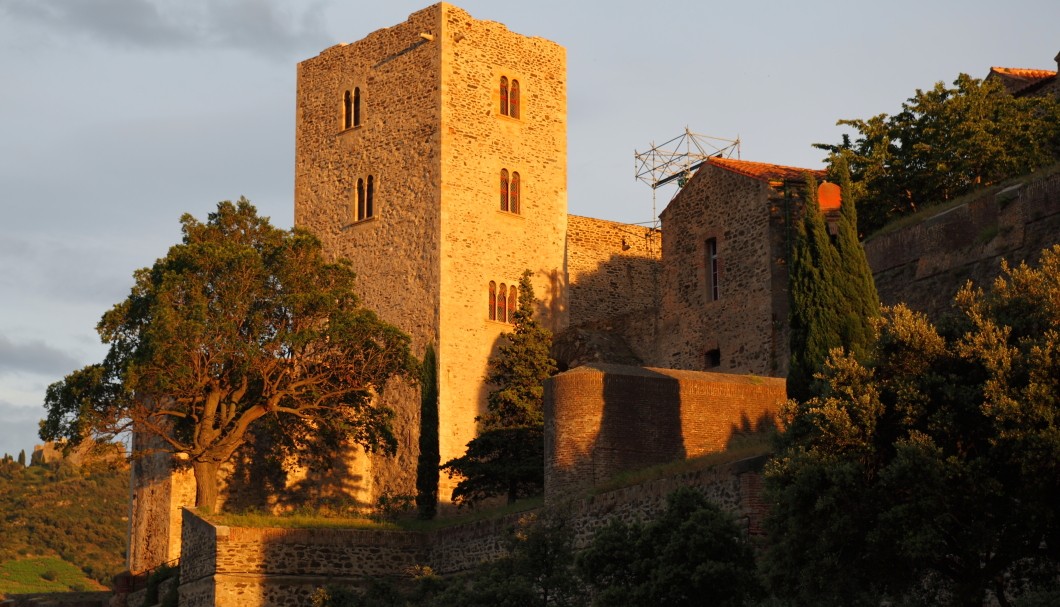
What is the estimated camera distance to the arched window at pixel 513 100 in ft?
141

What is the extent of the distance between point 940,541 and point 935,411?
162 cm

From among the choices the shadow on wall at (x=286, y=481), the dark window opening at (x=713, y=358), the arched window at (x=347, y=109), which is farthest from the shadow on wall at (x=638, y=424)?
the arched window at (x=347, y=109)

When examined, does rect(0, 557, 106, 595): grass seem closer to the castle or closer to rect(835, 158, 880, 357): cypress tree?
the castle

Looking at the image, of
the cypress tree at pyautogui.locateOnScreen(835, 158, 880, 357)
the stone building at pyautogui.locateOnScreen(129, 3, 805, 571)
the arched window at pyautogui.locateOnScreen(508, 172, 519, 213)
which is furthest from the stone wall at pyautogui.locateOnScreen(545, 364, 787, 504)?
the arched window at pyautogui.locateOnScreen(508, 172, 519, 213)

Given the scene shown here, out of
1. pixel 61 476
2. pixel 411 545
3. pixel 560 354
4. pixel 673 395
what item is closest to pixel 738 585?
pixel 673 395

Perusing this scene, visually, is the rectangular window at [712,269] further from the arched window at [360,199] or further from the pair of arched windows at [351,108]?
the pair of arched windows at [351,108]

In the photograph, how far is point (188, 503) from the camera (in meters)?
40.7

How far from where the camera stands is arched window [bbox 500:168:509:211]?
137 feet

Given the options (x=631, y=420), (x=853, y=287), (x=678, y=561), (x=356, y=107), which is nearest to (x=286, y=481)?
(x=356, y=107)

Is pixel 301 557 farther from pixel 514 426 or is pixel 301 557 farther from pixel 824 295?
pixel 824 295

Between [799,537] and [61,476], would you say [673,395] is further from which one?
[61,476]

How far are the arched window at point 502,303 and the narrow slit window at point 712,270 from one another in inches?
251

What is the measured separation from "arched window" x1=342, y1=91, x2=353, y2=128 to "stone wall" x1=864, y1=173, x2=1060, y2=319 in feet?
57.4

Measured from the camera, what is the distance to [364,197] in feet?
141
